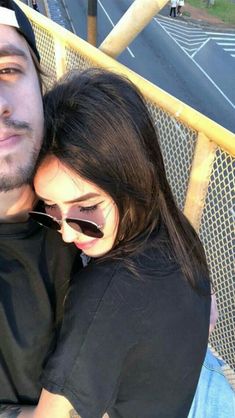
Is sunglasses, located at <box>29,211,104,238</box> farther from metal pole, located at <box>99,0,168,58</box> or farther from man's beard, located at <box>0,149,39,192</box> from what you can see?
metal pole, located at <box>99,0,168,58</box>

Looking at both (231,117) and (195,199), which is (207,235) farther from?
(231,117)

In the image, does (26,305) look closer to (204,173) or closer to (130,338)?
(130,338)

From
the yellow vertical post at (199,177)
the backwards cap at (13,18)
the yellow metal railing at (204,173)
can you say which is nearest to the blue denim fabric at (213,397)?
the yellow metal railing at (204,173)

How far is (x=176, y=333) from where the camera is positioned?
4.48ft

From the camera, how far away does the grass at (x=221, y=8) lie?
965 inches

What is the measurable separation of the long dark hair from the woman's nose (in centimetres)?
16

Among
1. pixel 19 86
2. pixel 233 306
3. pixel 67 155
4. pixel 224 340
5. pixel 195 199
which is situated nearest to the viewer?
pixel 67 155

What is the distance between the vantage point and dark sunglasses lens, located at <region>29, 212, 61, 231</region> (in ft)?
5.01

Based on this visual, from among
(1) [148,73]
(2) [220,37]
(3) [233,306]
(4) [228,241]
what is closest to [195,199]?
(4) [228,241]

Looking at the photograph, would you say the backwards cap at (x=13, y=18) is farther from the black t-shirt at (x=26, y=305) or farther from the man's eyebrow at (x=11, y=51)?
the black t-shirt at (x=26, y=305)

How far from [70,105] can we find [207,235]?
4.69ft

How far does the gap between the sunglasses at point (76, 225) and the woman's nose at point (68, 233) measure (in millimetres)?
16

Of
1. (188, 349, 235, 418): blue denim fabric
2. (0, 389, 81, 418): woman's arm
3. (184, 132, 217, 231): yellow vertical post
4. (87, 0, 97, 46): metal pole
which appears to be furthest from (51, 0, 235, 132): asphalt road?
(0, 389, 81, 418): woman's arm

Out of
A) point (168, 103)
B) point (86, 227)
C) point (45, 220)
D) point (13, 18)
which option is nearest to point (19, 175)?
point (45, 220)
